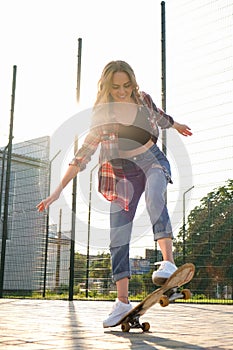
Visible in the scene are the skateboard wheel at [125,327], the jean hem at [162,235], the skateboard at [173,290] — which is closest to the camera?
the skateboard at [173,290]

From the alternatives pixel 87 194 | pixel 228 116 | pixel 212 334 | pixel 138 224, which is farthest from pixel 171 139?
pixel 212 334

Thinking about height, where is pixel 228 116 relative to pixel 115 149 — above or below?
above

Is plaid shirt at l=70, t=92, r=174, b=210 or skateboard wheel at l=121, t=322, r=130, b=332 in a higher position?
plaid shirt at l=70, t=92, r=174, b=210

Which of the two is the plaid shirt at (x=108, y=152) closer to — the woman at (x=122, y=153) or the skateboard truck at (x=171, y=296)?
the woman at (x=122, y=153)

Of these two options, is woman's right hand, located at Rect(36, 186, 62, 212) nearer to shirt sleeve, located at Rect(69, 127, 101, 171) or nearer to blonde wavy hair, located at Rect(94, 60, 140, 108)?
shirt sleeve, located at Rect(69, 127, 101, 171)

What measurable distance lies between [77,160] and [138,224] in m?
2.90

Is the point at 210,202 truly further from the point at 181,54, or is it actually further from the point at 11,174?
the point at 11,174

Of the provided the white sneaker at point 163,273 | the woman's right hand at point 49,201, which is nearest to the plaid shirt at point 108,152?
the woman's right hand at point 49,201

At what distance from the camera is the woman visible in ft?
6.63

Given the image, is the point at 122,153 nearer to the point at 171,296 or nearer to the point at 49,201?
the point at 49,201

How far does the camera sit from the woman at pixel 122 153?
2021mm

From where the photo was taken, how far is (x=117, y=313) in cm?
207

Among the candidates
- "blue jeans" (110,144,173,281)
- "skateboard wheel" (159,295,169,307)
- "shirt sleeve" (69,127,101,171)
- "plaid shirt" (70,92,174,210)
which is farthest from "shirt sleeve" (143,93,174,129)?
"skateboard wheel" (159,295,169,307)

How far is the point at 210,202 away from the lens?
5.23m
